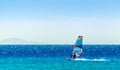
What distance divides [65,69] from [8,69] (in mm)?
7959

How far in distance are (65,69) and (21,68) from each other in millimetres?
6405

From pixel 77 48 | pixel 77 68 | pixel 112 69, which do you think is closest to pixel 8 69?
pixel 77 68

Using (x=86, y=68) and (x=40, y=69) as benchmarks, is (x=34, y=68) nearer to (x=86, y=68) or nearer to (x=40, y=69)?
(x=40, y=69)

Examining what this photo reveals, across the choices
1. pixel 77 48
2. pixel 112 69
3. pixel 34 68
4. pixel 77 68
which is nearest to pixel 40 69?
pixel 34 68

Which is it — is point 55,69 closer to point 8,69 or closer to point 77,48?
point 8,69

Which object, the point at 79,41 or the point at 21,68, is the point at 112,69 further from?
the point at 79,41

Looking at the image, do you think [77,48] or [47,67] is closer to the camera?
[47,67]

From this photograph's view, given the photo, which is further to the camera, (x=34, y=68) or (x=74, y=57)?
(x=74, y=57)

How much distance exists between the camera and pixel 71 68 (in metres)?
58.8

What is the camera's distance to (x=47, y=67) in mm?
59938

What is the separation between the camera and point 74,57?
76.2 m

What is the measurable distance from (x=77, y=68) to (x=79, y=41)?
16.5 metres

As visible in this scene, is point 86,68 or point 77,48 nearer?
point 86,68

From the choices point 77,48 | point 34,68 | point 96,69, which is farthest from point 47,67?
point 77,48
